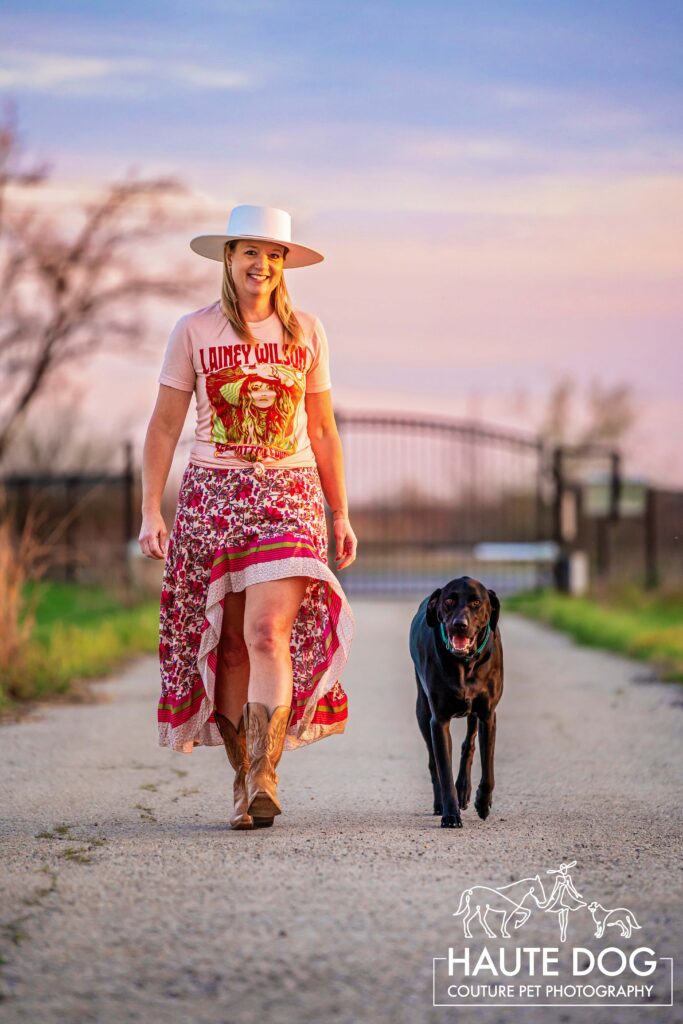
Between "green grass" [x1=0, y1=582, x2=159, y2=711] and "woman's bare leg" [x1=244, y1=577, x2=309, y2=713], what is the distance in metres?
4.09

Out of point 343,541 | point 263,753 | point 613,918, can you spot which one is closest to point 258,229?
point 343,541

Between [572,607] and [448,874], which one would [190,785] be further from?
[572,607]

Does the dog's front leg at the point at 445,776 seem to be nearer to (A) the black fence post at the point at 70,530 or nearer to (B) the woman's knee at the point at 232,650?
(B) the woman's knee at the point at 232,650

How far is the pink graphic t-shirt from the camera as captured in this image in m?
5.29

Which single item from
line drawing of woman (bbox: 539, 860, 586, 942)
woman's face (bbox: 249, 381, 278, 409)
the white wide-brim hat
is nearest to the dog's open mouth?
line drawing of woman (bbox: 539, 860, 586, 942)

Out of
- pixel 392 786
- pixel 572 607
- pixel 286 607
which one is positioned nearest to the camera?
pixel 286 607

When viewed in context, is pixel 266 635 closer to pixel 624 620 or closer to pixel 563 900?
pixel 563 900

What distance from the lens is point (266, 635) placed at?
518 cm

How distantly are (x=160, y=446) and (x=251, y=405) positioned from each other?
39cm

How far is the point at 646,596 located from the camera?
1830cm

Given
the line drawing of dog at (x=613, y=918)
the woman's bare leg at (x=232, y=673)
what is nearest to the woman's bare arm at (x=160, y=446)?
the woman's bare leg at (x=232, y=673)

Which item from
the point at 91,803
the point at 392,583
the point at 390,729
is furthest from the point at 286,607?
the point at 392,583

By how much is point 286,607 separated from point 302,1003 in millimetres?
2162

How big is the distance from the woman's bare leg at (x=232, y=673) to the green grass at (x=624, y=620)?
5.72m
